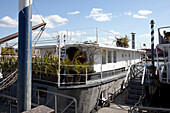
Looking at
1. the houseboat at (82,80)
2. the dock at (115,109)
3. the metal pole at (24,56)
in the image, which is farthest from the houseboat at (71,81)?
the metal pole at (24,56)

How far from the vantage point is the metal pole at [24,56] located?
116 inches

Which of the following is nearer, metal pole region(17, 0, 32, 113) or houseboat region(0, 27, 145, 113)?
metal pole region(17, 0, 32, 113)

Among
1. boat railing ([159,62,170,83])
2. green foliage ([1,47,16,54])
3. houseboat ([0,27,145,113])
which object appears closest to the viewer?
green foliage ([1,47,16,54])

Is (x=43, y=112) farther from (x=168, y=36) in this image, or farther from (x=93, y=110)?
(x=168, y=36)

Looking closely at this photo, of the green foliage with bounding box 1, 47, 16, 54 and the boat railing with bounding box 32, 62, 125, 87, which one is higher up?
the green foliage with bounding box 1, 47, 16, 54

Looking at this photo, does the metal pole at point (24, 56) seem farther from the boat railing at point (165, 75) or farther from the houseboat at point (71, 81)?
the boat railing at point (165, 75)

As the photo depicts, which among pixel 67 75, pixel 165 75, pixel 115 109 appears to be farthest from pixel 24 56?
pixel 165 75

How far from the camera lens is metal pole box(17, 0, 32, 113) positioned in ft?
9.70

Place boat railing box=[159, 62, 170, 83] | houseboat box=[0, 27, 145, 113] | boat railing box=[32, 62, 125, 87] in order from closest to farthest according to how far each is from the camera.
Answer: houseboat box=[0, 27, 145, 113], boat railing box=[32, 62, 125, 87], boat railing box=[159, 62, 170, 83]

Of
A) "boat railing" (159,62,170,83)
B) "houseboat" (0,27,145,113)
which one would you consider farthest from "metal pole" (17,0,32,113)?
"boat railing" (159,62,170,83)

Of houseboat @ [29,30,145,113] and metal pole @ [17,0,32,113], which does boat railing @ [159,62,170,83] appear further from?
metal pole @ [17,0,32,113]

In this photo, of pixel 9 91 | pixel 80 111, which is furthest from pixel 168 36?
pixel 9 91

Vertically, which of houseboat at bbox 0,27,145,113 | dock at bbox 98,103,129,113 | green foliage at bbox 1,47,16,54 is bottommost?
dock at bbox 98,103,129,113

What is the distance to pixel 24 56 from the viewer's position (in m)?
2.97
